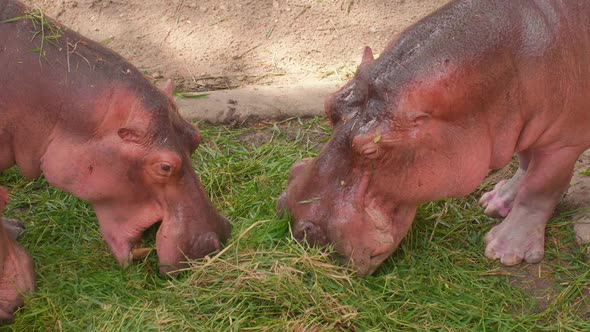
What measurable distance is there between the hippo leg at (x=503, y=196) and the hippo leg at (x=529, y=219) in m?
0.18

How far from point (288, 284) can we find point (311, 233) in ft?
0.81

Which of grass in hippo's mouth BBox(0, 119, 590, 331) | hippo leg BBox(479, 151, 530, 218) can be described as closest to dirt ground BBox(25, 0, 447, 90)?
grass in hippo's mouth BBox(0, 119, 590, 331)

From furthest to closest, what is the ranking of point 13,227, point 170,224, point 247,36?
1. point 247,36
2. point 13,227
3. point 170,224

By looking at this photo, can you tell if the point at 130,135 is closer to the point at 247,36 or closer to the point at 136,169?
the point at 136,169

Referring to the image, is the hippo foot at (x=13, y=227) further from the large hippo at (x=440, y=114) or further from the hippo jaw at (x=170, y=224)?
the large hippo at (x=440, y=114)

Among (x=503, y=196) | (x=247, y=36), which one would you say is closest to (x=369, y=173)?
(x=503, y=196)

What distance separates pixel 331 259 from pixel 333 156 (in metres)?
0.45

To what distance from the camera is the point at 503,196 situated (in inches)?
169

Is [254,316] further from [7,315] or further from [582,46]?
[582,46]

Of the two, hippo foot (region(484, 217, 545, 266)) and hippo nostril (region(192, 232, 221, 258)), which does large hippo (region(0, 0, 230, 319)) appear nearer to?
hippo nostril (region(192, 232, 221, 258))

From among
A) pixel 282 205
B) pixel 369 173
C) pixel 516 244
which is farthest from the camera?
pixel 516 244

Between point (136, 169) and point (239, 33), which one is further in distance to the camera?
point (239, 33)

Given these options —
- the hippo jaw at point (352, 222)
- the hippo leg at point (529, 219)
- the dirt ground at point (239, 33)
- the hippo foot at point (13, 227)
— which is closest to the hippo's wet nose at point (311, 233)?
the hippo jaw at point (352, 222)

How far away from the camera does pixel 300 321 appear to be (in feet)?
11.2
